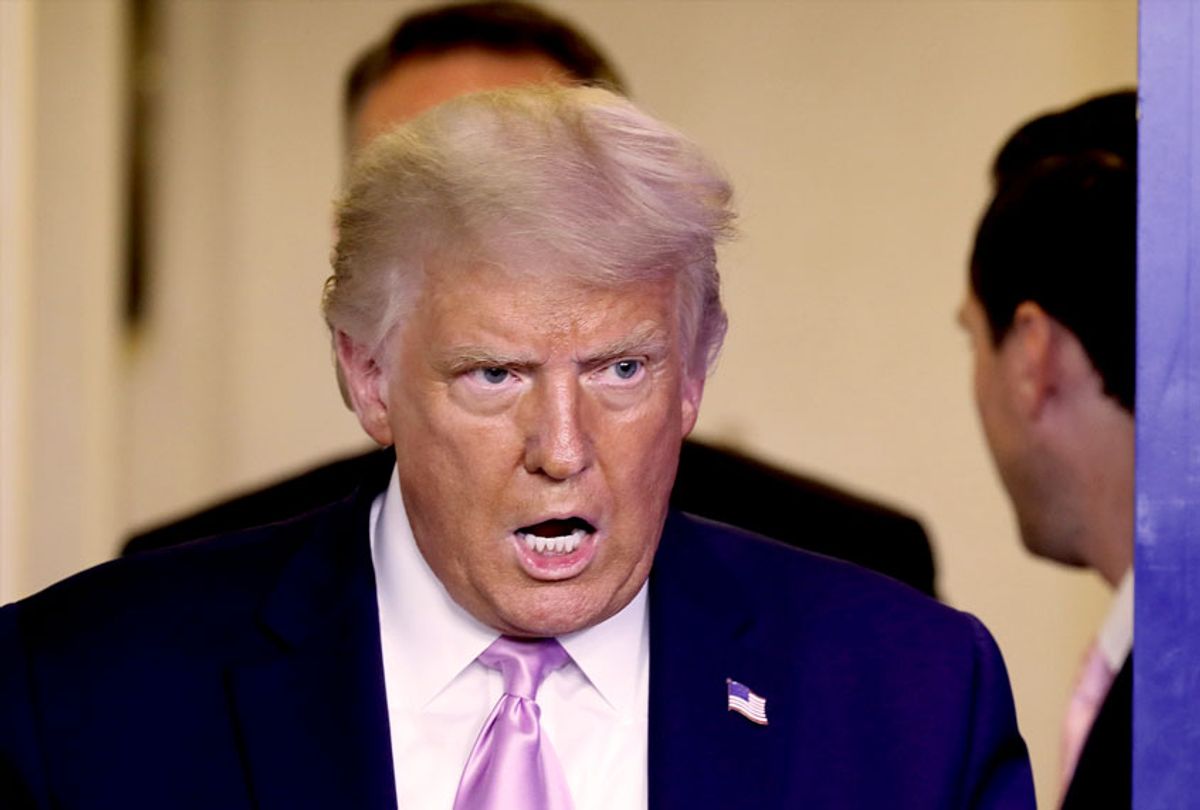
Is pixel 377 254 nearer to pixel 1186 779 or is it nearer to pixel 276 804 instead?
pixel 276 804

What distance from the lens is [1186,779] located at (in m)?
1.69

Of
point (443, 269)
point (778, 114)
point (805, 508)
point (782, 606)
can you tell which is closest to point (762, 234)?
point (778, 114)

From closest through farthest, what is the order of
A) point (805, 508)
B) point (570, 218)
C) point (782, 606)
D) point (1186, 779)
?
1. point (1186, 779)
2. point (570, 218)
3. point (782, 606)
4. point (805, 508)

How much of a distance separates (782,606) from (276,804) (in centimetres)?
61

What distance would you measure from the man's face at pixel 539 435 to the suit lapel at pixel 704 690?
5.3 inches

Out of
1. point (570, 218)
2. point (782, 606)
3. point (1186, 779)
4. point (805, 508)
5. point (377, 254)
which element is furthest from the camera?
point (805, 508)

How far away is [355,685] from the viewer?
196 centimetres

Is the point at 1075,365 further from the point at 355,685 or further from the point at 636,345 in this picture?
the point at 355,685

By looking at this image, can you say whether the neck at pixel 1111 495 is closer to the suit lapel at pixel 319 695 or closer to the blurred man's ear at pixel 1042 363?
the blurred man's ear at pixel 1042 363

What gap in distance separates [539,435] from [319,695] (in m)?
0.36

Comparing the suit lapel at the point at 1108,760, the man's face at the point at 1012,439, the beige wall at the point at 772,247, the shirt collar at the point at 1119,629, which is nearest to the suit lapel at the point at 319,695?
the suit lapel at the point at 1108,760

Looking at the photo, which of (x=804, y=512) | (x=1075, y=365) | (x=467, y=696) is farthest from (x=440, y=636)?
(x=804, y=512)

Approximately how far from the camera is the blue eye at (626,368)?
1.92 metres

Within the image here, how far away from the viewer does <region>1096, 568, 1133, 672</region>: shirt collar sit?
2.98 m
